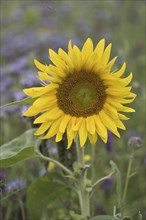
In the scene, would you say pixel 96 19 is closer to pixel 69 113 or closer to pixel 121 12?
pixel 121 12

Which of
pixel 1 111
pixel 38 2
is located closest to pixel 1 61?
pixel 1 111

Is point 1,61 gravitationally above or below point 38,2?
below

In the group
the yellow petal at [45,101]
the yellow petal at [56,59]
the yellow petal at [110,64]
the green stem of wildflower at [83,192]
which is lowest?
the green stem of wildflower at [83,192]

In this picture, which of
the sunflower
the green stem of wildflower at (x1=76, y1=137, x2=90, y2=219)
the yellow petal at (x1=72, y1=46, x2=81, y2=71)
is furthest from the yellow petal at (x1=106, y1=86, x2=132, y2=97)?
the green stem of wildflower at (x1=76, y1=137, x2=90, y2=219)

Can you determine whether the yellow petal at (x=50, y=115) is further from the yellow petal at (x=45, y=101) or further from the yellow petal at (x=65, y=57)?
the yellow petal at (x=65, y=57)

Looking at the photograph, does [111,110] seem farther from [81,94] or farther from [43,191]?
[43,191]

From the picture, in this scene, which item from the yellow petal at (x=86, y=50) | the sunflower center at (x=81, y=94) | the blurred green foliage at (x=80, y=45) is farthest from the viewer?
the blurred green foliage at (x=80, y=45)

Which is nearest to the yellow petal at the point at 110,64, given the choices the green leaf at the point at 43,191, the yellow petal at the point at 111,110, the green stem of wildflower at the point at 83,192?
the yellow petal at the point at 111,110
